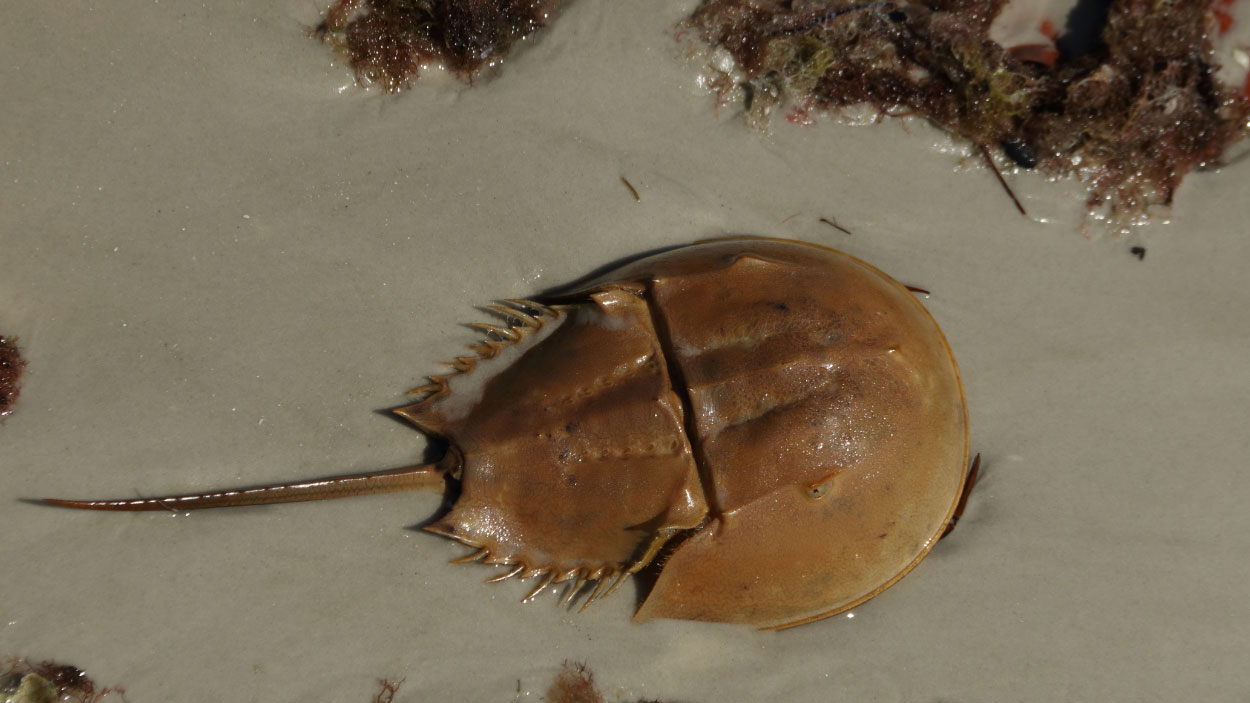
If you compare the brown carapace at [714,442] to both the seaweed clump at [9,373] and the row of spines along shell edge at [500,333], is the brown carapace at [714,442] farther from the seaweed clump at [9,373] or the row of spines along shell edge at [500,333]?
the seaweed clump at [9,373]

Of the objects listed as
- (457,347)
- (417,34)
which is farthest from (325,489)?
(417,34)

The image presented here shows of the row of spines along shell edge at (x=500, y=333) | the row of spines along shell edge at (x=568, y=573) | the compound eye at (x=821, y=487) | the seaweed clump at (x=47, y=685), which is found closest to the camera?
the compound eye at (x=821, y=487)

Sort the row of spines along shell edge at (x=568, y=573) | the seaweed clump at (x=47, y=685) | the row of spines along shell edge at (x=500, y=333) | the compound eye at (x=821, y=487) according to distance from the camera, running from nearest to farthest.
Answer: the compound eye at (x=821, y=487), the row of spines along shell edge at (x=568, y=573), the row of spines along shell edge at (x=500, y=333), the seaweed clump at (x=47, y=685)

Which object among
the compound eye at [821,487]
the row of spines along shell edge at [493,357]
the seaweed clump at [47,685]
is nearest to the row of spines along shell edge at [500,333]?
the row of spines along shell edge at [493,357]

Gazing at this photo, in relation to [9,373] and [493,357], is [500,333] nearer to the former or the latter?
[493,357]

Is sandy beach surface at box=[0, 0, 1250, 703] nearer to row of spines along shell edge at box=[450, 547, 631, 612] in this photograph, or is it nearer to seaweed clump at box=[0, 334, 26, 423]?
seaweed clump at box=[0, 334, 26, 423]

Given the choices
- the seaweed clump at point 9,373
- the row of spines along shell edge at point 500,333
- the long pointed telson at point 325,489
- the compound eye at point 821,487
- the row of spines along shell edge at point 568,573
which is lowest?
A: the row of spines along shell edge at point 568,573

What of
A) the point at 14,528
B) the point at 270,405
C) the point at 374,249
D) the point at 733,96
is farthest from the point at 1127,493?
the point at 14,528
